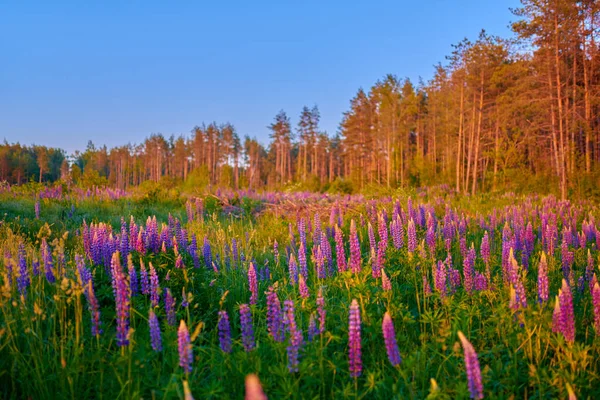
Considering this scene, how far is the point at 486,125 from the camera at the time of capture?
1591 inches

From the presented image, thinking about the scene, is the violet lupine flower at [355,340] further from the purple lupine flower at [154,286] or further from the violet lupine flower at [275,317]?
the purple lupine flower at [154,286]

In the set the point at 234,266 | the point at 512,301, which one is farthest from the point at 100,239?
the point at 512,301

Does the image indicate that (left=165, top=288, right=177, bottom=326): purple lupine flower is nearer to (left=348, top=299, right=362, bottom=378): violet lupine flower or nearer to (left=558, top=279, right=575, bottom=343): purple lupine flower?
(left=348, top=299, right=362, bottom=378): violet lupine flower

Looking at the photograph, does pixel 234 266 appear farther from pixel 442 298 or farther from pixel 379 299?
pixel 442 298

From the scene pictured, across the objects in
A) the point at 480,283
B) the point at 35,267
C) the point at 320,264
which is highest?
the point at 35,267

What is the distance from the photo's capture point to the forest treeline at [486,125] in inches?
753

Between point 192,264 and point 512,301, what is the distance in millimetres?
3463

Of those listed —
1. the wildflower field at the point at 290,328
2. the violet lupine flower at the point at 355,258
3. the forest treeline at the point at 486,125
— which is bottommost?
the wildflower field at the point at 290,328

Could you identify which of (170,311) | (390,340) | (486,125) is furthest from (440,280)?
(486,125)

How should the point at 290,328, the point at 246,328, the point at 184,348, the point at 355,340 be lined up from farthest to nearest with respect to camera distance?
the point at 246,328, the point at 290,328, the point at 355,340, the point at 184,348

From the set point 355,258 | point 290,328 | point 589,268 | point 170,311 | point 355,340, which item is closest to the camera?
point 355,340

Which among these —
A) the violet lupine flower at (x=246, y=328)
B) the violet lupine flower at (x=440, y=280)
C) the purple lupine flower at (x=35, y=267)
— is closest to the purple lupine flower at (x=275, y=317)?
the violet lupine flower at (x=246, y=328)

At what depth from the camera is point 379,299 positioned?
11.8 ft

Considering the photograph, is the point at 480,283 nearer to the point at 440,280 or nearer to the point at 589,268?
the point at 440,280
